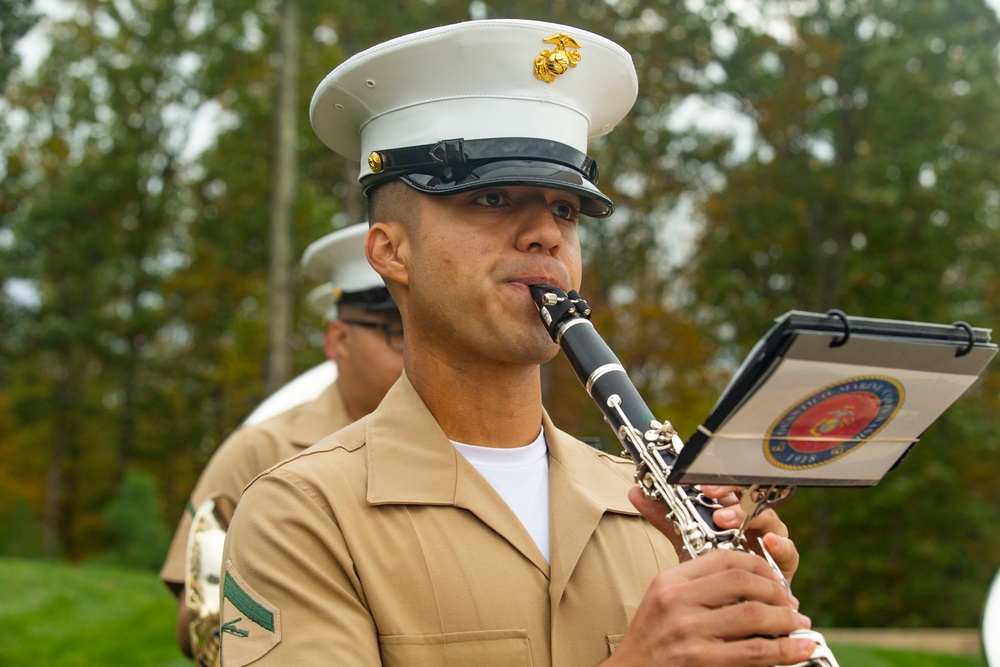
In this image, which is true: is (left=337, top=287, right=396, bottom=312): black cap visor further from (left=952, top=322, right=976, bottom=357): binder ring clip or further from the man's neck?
(left=952, top=322, right=976, bottom=357): binder ring clip

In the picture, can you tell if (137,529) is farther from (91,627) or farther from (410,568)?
(410,568)

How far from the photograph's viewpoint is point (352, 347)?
4.95m

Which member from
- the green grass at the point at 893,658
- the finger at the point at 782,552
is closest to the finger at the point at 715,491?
the finger at the point at 782,552

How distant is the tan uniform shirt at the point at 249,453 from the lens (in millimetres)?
4484

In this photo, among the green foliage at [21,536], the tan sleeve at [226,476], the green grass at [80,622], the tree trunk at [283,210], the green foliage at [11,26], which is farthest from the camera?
the green foliage at [21,536]

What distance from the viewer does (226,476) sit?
450 centimetres

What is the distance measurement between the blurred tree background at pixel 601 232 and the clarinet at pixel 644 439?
13.2m

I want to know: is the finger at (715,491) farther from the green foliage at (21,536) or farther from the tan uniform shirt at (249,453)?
the green foliage at (21,536)

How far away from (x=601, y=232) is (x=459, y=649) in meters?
22.7

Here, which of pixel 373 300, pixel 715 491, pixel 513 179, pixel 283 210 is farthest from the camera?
pixel 283 210

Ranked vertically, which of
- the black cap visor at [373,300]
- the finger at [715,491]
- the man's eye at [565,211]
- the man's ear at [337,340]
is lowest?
the finger at [715,491]

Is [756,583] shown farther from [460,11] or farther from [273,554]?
[460,11]

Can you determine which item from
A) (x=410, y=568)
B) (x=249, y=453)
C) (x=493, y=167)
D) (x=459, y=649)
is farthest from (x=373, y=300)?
(x=459, y=649)

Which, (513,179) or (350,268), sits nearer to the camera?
(513,179)
